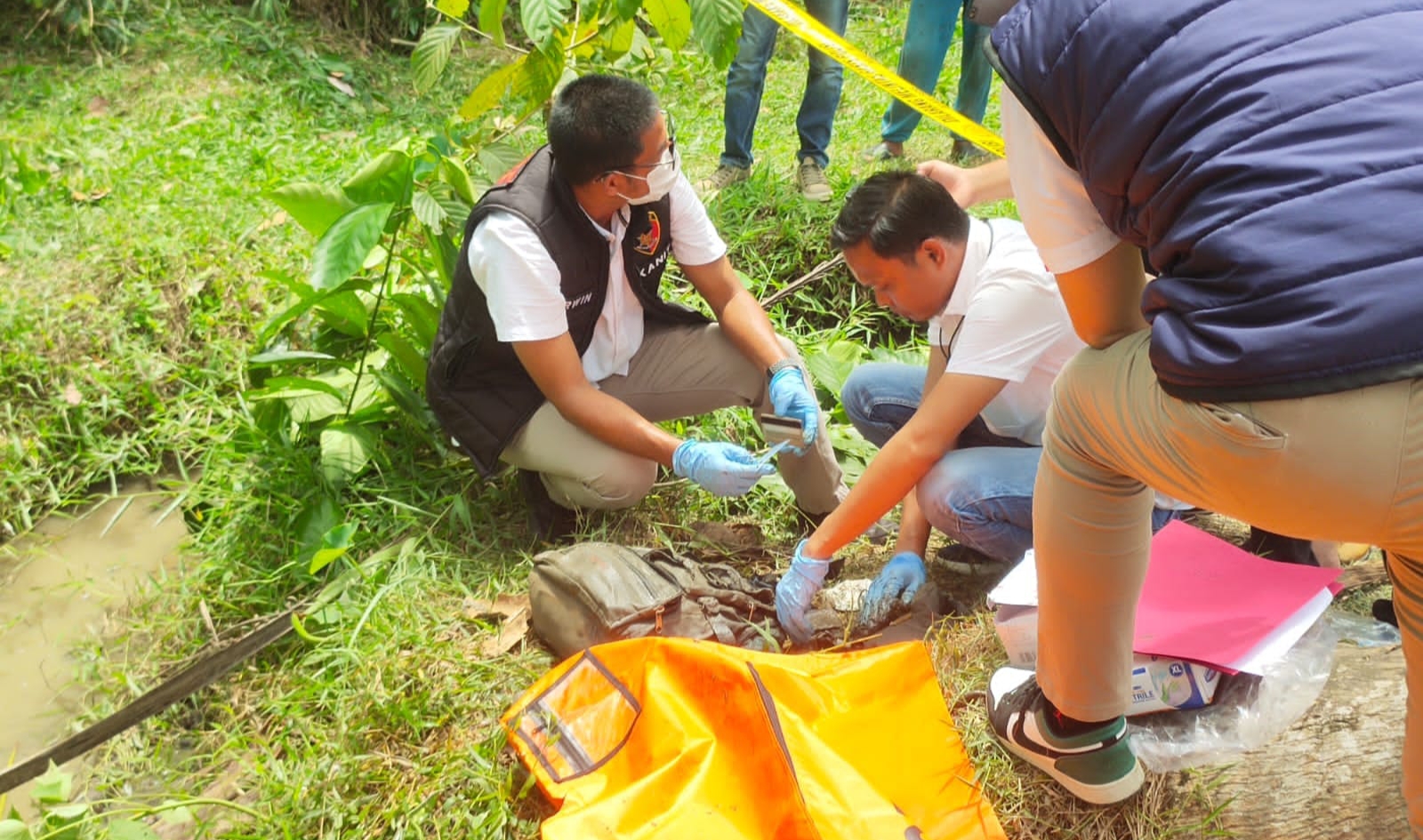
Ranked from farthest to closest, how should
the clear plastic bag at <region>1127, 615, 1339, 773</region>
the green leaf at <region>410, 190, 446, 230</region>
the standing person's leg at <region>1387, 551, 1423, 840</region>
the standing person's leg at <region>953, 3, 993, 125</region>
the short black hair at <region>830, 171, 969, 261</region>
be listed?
the standing person's leg at <region>953, 3, 993, 125</region> → the green leaf at <region>410, 190, 446, 230</region> → the short black hair at <region>830, 171, 969, 261</region> → the clear plastic bag at <region>1127, 615, 1339, 773</region> → the standing person's leg at <region>1387, 551, 1423, 840</region>

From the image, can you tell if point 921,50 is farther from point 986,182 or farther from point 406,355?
point 406,355

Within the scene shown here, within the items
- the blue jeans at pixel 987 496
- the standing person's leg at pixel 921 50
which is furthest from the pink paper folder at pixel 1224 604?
the standing person's leg at pixel 921 50

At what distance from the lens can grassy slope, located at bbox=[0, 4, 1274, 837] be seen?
6.63 feet

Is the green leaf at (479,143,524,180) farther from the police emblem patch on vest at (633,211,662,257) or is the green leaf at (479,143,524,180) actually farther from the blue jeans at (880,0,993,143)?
the blue jeans at (880,0,993,143)

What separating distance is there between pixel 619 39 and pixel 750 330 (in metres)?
0.92

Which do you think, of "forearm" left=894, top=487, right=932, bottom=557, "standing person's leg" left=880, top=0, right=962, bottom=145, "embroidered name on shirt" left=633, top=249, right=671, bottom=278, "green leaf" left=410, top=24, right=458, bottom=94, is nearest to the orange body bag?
"forearm" left=894, top=487, right=932, bottom=557

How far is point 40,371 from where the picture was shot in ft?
10.7

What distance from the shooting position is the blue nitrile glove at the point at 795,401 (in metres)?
2.59

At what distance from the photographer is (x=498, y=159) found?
2984 millimetres

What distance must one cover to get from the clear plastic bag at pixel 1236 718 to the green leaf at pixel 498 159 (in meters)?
2.09

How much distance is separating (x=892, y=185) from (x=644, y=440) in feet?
2.79

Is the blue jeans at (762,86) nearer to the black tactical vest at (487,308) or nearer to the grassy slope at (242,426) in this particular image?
the grassy slope at (242,426)

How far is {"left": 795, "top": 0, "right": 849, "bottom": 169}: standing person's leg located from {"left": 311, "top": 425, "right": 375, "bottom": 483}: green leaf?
2.06 meters

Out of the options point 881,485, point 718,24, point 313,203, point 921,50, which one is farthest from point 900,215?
point 921,50
